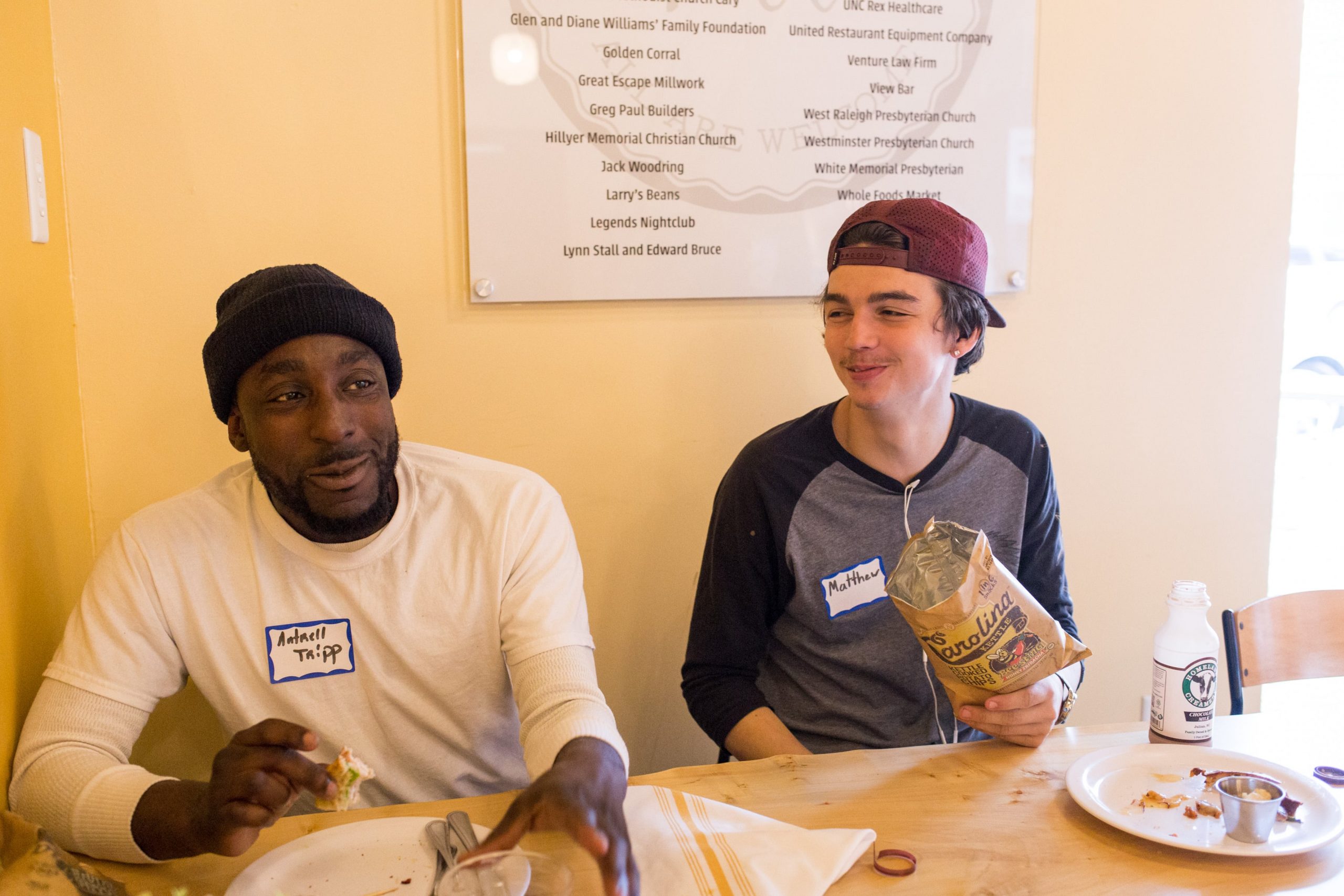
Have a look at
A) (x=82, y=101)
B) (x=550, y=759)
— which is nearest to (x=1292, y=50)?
(x=550, y=759)

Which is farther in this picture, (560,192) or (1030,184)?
(1030,184)

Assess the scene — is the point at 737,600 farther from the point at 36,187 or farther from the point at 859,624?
the point at 36,187

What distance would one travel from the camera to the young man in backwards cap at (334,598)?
3.97 feet

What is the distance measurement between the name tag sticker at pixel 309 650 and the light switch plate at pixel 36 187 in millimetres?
690

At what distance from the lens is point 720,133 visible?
1.81 meters

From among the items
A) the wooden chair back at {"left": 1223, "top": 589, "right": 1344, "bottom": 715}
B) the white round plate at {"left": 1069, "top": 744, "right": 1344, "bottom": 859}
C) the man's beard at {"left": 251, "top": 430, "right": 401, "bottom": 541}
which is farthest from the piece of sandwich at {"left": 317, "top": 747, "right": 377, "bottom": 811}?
the wooden chair back at {"left": 1223, "top": 589, "right": 1344, "bottom": 715}

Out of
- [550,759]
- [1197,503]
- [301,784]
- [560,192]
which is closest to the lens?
[301,784]

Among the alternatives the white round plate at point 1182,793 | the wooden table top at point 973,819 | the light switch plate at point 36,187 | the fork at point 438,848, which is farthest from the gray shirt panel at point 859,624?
the light switch plate at point 36,187

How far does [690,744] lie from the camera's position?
6.47ft

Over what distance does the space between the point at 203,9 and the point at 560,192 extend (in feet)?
2.12

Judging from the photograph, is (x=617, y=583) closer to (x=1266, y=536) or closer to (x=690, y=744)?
(x=690, y=744)

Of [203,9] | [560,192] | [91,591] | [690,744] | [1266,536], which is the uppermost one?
[203,9]

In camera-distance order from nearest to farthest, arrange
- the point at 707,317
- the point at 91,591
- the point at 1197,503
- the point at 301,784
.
Answer: the point at 301,784 < the point at 91,591 < the point at 707,317 < the point at 1197,503

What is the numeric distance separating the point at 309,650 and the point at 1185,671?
3.75 ft
